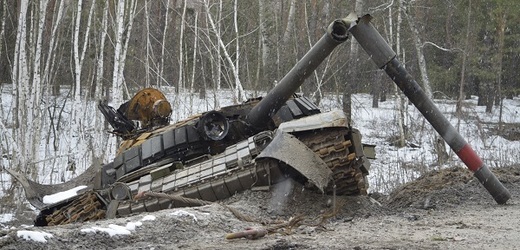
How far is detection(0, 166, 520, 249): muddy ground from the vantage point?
6.02 meters

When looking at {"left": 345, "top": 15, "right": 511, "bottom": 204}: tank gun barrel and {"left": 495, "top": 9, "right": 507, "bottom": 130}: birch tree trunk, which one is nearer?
{"left": 345, "top": 15, "right": 511, "bottom": 204}: tank gun barrel

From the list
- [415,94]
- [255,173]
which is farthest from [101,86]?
[415,94]

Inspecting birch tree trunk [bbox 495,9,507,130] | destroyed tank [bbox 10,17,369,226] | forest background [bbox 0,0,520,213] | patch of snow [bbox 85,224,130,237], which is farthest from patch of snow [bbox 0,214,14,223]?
birch tree trunk [bbox 495,9,507,130]

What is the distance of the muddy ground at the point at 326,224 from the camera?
602cm

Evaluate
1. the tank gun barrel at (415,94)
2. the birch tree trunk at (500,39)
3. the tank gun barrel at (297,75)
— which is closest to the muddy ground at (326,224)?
the tank gun barrel at (415,94)

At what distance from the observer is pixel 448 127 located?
8.87 meters

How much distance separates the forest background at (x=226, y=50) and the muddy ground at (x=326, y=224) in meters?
7.78

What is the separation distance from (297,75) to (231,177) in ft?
5.05

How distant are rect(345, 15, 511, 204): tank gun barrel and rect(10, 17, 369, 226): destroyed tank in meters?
0.21

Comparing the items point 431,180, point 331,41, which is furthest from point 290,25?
→ point 331,41

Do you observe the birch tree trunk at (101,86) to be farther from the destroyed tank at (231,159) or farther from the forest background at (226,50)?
the destroyed tank at (231,159)

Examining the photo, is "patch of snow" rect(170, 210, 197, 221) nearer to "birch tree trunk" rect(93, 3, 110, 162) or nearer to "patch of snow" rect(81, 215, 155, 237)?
"patch of snow" rect(81, 215, 155, 237)

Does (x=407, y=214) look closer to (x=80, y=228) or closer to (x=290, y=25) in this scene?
(x=80, y=228)

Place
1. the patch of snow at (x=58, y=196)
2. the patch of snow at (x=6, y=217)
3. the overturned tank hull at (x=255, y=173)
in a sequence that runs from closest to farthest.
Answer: the overturned tank hull at (x=255, y=173) < the patch of snow at (x=58, y=196) < the patch of snow at (x=6, y=217)
